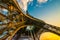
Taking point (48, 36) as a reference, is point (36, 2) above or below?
above

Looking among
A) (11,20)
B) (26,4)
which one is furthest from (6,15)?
(26,4)

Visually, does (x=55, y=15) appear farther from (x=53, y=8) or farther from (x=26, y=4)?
(x=26, y=4)

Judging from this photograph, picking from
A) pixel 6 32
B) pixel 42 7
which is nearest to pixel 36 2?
pixel 42 7

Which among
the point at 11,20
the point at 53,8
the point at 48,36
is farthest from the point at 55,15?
the point at 11,20

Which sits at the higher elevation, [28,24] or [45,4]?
[45,4]

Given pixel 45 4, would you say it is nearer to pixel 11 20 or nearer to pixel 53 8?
pixel 53 8

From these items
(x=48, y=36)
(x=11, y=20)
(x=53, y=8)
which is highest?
(x=53, y=8)
